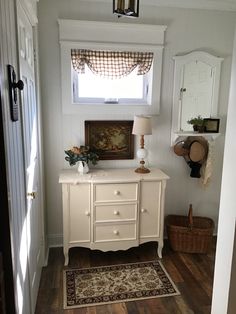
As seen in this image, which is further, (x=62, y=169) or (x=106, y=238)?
(x=62, y=169)

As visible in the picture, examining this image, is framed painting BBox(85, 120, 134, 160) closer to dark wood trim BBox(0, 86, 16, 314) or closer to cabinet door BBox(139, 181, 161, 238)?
cabinet door BBox(139, 181, 161, 238)

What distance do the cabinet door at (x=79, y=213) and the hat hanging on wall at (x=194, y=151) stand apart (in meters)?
1.09

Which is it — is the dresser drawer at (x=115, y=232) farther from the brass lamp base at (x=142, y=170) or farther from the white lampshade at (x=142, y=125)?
the white lampshade at (x=142, y=125)

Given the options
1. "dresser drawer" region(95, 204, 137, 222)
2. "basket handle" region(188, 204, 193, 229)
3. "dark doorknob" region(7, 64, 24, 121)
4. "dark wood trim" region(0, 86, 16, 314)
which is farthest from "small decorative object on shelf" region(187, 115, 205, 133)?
"dark wood trim" region(0, 86, 16, 314)

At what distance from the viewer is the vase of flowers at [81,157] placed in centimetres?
265

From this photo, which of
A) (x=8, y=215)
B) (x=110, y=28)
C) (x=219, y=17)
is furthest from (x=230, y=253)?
(x=219, y=17)

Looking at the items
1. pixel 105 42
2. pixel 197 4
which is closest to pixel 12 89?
pixel 105 42

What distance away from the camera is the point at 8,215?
119 cm

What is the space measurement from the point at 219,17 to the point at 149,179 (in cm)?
182

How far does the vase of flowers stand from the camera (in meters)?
2.65

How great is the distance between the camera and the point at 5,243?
1.20 metres

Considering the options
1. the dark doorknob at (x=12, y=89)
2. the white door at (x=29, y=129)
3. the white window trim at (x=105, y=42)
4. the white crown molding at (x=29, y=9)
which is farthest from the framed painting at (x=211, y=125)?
the dark doorknob at (x=12, y=89)

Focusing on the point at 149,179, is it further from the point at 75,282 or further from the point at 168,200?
the point at 75,282

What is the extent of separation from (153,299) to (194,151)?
4.81ft
